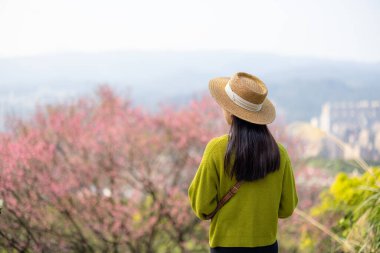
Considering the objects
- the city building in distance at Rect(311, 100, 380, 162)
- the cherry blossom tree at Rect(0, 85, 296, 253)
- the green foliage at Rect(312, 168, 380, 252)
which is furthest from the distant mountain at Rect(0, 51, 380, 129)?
the green foliage at Rect(312, 168, 380, 252)

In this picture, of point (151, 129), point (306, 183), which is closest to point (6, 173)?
point (151, 129)

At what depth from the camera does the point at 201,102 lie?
488 centimetres

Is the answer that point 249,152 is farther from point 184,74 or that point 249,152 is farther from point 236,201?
point 184,74

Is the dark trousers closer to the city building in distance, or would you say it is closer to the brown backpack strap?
the brown backpack strap

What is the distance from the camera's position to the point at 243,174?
1358 millimetres

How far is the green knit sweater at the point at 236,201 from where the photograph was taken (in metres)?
1.37

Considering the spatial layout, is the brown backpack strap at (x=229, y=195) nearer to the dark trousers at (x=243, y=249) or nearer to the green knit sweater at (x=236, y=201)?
the green knit sweater at (x=236, y=201)

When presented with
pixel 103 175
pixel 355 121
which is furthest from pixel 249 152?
pixel 355 121

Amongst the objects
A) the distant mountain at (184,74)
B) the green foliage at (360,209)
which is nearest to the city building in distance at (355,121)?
the distant mountain at (184,74)

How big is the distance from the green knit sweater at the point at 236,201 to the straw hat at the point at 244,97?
0.10 meters

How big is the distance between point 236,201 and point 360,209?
6.10 ft

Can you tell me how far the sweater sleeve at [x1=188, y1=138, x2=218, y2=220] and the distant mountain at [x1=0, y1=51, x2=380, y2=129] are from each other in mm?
9885

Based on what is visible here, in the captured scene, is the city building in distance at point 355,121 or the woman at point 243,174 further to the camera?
the city building in distance at point 355,121

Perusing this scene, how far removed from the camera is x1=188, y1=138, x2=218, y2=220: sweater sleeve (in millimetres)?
1367
